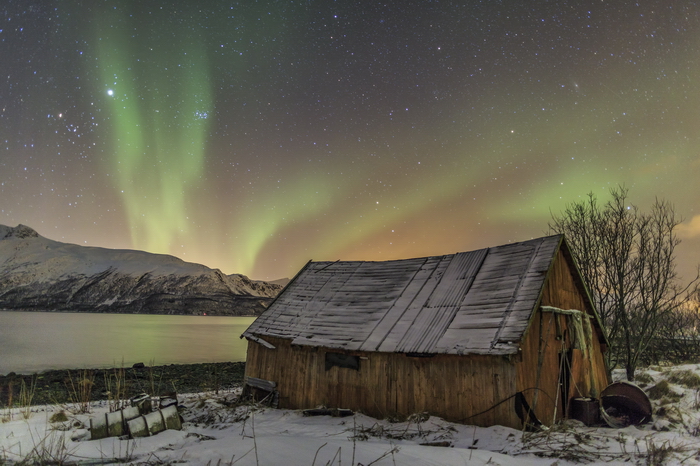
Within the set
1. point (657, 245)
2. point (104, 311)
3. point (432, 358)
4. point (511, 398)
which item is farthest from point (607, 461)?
point (104, 311)

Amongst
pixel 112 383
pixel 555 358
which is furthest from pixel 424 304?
pixel 112 383

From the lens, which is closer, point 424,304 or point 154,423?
point 154,423

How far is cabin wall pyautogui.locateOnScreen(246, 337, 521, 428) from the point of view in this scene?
9.44 metres

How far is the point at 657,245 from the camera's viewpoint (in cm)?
1861

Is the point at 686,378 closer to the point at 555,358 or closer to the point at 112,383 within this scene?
the point at 555,358

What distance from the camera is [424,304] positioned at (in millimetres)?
12375

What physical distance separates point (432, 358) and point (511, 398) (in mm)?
A: 2168

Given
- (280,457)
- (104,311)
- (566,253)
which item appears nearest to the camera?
(280,457)

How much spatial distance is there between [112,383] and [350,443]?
2257 centimetres

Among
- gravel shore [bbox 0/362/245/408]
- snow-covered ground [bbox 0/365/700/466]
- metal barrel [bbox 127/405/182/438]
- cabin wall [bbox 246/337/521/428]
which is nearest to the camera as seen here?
snow-covered ground [bbox 0/365/700/466]

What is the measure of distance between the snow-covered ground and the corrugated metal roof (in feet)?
6.66

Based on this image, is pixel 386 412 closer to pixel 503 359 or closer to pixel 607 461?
pixel 503 359

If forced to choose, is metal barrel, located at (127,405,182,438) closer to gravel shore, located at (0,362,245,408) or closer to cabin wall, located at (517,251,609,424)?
gravel shore, located at (0,362,245,408)

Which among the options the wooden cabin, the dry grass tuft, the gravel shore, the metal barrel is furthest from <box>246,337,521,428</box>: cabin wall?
the dry grass tuft
